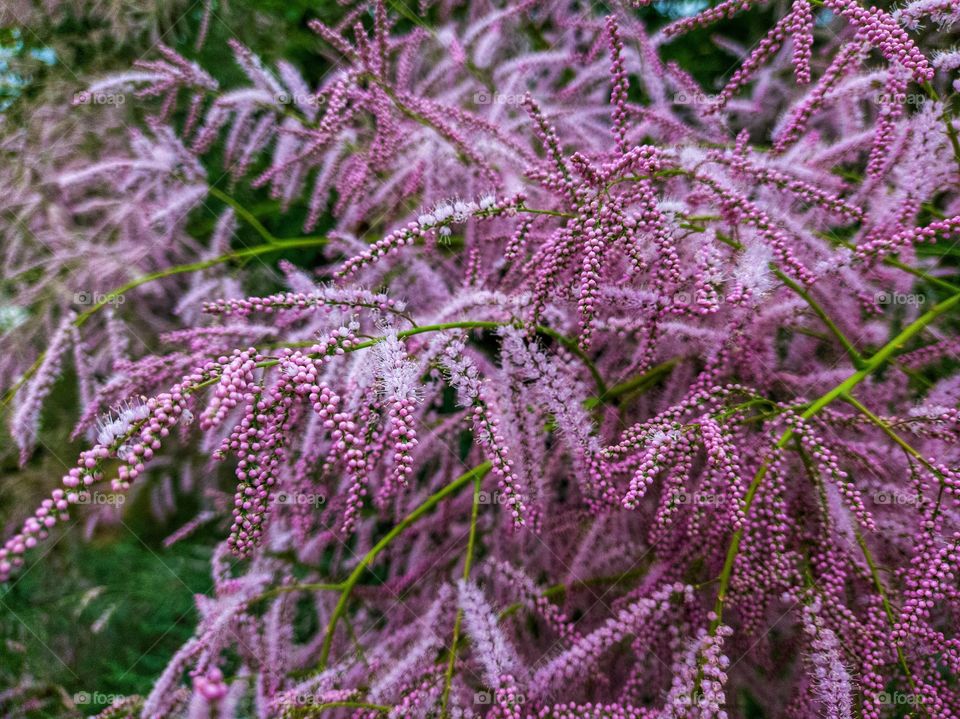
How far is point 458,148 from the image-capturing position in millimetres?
1615

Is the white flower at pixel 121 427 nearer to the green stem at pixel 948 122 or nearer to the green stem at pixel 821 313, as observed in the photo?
the green stem at pixel 821 313

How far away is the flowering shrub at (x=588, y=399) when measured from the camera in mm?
1111

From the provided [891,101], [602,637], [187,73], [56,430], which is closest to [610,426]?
[602,637]

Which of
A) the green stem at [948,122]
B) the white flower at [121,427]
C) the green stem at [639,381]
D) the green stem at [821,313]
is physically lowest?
the green stem at [639,381]

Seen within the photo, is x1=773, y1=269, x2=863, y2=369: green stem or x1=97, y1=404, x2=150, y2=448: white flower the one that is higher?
x1=97, y1=404, x2=150, y2=448: white flower

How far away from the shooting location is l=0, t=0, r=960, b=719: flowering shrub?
3.65ft

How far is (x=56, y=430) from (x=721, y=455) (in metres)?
3.23

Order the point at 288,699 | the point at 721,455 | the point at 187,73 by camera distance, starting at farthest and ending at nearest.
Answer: the point at 187,73
the point at 288,699
the point at 721,455

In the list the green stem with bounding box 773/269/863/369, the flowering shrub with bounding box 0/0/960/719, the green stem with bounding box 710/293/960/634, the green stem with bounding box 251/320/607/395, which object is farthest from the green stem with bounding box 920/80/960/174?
the green stem with bounding box 251/320/607/395

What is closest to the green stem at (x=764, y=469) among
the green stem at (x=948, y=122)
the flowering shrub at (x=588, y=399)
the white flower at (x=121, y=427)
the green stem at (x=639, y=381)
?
the flowering shrub at (x=588, y=399)

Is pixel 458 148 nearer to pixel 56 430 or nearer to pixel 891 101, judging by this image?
pixel 891 101

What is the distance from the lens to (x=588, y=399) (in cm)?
155

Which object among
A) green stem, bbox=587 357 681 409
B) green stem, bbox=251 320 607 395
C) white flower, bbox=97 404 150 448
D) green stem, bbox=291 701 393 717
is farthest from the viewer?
green stem, bbox=587 357 681 409

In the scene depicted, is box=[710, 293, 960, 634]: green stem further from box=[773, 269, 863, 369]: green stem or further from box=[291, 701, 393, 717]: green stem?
box=[291, 701, 393, 717]: green stem
